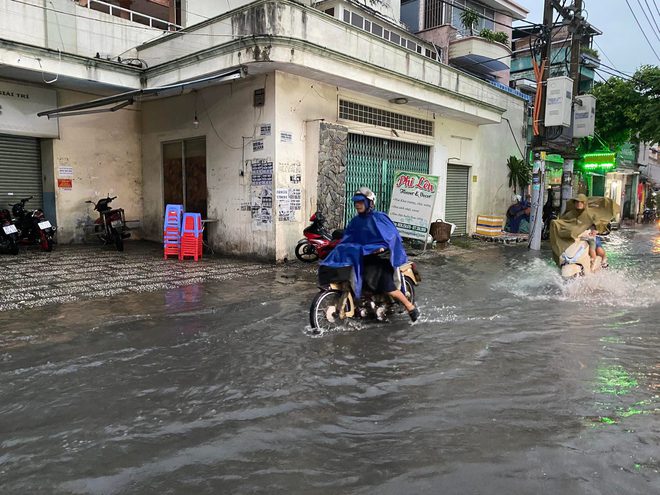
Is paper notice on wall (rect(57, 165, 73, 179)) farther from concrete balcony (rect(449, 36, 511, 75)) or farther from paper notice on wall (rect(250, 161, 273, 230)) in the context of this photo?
concrete balcony (rect(449, 36, 511, 75))

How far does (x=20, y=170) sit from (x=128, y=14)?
4.77 metres

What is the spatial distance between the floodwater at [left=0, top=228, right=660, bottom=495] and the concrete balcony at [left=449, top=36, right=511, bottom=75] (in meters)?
16.2

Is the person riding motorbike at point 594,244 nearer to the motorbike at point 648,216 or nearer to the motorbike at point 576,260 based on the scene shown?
the motorbike at point 576,260

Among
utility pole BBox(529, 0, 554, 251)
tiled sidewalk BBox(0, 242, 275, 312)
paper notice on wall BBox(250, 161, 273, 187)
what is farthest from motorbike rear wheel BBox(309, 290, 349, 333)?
utility pole BBox(529, 0, 554, 251)

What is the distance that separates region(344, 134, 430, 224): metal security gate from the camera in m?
12.4

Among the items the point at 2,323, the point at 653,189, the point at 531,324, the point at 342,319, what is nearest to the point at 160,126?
the point at 2,323

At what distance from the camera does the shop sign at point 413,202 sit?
12.0m

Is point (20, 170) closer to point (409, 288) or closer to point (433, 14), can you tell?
point (409, 288)

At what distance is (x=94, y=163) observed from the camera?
12750 millimetres

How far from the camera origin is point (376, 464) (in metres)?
2.89

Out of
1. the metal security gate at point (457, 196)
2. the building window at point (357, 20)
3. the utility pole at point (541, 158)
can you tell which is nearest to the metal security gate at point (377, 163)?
the metal security gate at point (457, 196)

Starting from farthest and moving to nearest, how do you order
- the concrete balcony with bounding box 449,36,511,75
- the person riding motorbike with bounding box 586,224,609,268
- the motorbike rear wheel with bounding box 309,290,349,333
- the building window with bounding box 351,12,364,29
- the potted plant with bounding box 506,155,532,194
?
the concrete balcony with bounding box 449,36,511,75 < the potted plant with bounding box 506,155,532,194 < the building window with bounding box 351,12,364,29 < the person riding motorbike with bounding box 586,224,609,268 < the motorbike rear wheel with bounding box 309,290,349,333

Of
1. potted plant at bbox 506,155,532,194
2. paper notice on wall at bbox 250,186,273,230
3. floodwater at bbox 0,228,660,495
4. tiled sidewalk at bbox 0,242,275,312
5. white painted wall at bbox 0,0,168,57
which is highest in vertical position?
white painted wall at bbox 0,0,168,57

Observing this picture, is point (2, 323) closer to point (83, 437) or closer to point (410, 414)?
point (83, 437)
